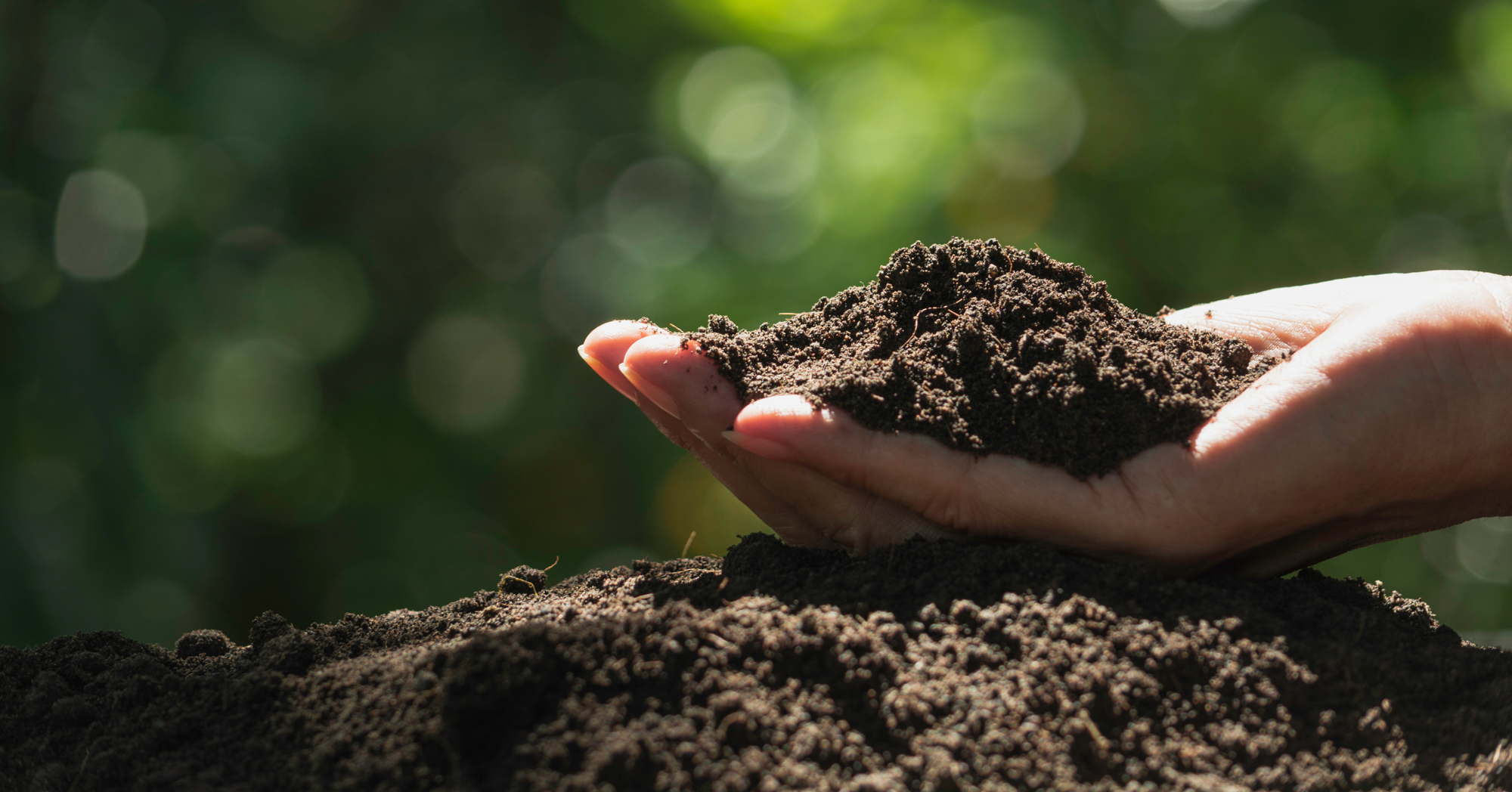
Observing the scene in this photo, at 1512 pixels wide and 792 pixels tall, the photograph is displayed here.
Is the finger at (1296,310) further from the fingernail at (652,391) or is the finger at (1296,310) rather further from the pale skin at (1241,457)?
the fingernail at (652,391)

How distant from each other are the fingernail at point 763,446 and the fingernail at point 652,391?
203mm

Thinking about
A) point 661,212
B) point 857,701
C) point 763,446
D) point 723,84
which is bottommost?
point 857,701

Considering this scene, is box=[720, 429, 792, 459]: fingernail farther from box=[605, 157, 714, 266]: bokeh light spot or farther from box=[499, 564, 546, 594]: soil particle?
box=[605, 157, 714, 266]: bokeh light spot

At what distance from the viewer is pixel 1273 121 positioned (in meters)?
4.80

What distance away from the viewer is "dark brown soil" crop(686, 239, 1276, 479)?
1.74m

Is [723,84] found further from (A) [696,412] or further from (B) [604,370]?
(A) [696,412]

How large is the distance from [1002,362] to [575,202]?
3.75 metres

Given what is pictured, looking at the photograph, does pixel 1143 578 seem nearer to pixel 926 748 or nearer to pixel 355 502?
pixel 926 748

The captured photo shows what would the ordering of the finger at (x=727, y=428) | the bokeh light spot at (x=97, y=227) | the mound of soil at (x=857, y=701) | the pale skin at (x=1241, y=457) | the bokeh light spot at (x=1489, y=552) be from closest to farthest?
the mound of soil at (x=857, y=701)
the pale skin at (x=1241, y=457)
the finger at (x=727, y=428)
the bokeh light spot at (x=97, y=227)
the bokeh light spot at (x=1489, y=552)

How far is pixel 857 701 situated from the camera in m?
1.31

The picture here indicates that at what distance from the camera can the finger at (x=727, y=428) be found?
1.93m

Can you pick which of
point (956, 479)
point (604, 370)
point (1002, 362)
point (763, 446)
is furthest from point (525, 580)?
point (1002, 362)

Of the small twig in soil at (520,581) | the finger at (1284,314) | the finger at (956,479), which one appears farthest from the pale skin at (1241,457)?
the small twig in soil at (520,581)

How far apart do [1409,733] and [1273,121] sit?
4384 millimetres
